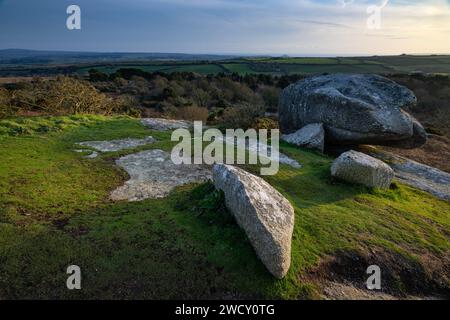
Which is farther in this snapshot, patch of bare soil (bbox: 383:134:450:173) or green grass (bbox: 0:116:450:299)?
patch of bare soil (bbox: 383:134:450:173)

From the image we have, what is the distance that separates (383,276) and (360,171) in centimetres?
491

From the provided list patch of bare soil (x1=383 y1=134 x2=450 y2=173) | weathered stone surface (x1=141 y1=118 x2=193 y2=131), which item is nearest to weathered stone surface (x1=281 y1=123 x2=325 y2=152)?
weathered stone surface (x1=141 y1=118 x2=193 y2=131)

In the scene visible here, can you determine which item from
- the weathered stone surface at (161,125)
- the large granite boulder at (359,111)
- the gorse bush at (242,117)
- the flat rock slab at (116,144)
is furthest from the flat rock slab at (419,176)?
the flat rock slab at (116,144)

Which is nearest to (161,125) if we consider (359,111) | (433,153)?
(359,111)

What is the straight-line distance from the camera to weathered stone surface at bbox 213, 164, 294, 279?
7.17 m

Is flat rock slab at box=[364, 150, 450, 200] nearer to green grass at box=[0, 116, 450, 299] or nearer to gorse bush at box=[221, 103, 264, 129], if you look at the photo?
green grass at box=[0, 116, 450, 299]

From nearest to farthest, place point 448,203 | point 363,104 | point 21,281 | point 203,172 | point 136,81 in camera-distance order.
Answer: point 21,281 → point 203,172 → point 448,203 → point 363,104 → point 136,81

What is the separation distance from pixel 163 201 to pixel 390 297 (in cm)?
566

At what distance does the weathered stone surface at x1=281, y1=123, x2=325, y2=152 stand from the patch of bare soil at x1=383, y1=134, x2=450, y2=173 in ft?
→ 22.7

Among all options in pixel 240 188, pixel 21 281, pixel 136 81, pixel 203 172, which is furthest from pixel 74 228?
pixel 136 81

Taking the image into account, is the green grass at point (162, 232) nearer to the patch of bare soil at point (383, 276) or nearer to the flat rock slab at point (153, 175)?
the patch of bare soil at point (383, 276)

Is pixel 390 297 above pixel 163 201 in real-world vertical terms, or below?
below

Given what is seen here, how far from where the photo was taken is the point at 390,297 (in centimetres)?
760
